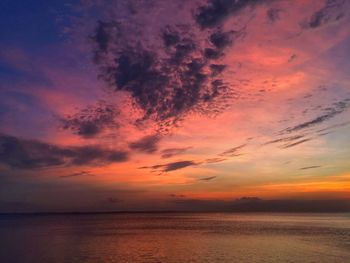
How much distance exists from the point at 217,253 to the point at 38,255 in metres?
25.9

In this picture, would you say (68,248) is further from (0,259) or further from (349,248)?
(349,248)

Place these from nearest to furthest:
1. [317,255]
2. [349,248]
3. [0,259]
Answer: [0,259] → [317,255] → [349,248]

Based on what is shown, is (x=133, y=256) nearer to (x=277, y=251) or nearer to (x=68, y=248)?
(x=68, y=248)

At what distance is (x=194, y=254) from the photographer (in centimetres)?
5444

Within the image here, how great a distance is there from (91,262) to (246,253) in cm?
2263

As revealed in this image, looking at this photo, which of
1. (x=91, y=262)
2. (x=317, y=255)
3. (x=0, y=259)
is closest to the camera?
(x=91, y=262)

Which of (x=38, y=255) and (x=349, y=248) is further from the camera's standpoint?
(x=349, y=248)

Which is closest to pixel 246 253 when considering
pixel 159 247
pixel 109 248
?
pixel 159 247

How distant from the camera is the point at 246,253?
54.9 m

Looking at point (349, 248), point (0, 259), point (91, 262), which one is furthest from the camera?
point (349, 248)

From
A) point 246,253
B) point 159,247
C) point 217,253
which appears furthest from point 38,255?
point 246,253

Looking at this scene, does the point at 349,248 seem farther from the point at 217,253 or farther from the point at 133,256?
the point at 133,256

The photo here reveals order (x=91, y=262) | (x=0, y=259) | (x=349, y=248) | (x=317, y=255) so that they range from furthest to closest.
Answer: (x=349, y=248), (x=317, y=255), (x=0, y=259), (x=91, y=262)

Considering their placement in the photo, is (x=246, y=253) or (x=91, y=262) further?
(x=246, y=253)
